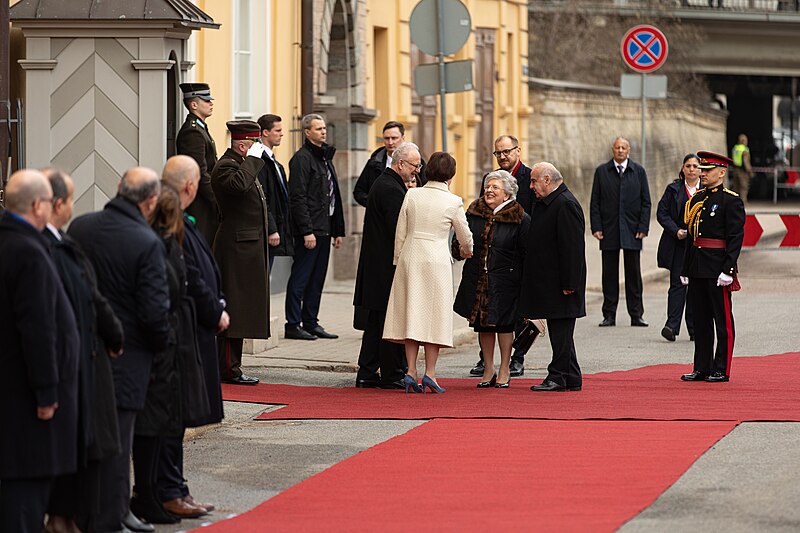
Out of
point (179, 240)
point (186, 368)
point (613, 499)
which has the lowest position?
point (613, 499)

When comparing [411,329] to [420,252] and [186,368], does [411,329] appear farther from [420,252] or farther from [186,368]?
[186,368]

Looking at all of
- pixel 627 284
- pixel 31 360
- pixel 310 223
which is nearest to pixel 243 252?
pixel 310 223

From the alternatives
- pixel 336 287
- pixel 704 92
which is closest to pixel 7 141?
pixel 336 287

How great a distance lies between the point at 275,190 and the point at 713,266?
382 cm

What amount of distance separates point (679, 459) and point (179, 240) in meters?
3.13

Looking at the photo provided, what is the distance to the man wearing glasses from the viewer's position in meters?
14.1

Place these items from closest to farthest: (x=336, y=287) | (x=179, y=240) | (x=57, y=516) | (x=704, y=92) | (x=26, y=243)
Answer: (x=26, y=243)
(x=57, y=516)
(x=179, y=240)
(x=336, y=287)
(x=704, y=92)

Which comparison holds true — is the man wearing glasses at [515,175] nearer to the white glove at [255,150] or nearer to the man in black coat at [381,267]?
the man in black coat at [381,267]

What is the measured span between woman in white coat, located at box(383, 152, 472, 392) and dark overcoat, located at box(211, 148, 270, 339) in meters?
0.98

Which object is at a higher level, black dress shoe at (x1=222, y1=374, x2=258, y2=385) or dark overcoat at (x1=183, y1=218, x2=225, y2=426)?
dark overcoat at (x1=183, y1=218, x2=225, y2=426)

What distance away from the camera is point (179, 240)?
8.34 meters

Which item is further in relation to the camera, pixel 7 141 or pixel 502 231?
pixel 502 231

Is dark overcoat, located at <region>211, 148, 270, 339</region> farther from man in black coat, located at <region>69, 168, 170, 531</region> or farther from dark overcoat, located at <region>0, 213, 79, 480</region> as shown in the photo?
dark overcoat, located at <region>0, 213, 79, 480</region>

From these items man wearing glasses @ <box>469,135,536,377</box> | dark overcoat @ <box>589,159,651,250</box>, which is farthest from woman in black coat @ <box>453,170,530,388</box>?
dark overcoat @ <box>589,159,651,250</box>
